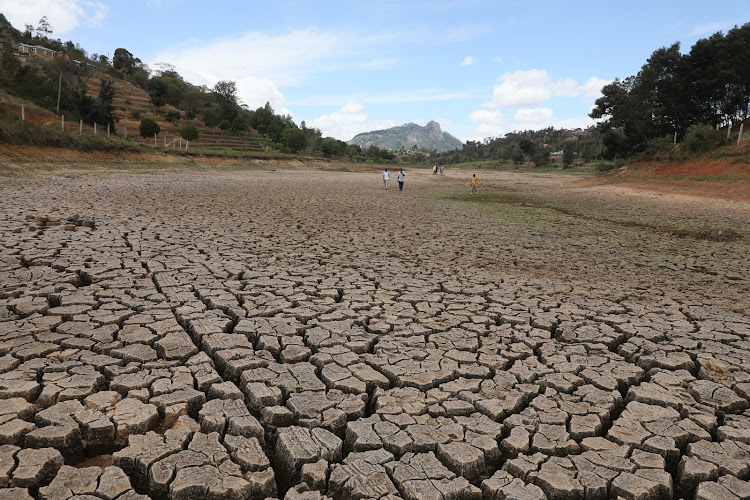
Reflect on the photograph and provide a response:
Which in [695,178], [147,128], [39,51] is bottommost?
[695,178]

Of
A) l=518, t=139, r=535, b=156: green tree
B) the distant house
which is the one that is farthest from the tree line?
the distant house

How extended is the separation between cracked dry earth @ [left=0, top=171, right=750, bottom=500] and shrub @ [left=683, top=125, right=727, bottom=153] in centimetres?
2349

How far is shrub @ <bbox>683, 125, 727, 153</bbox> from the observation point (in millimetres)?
25475

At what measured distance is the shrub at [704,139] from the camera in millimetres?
25475

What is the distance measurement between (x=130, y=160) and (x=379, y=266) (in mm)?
23053

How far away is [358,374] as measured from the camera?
3.10 meters

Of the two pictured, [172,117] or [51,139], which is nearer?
[51,139]

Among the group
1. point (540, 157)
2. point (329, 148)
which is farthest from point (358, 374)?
point (540, 157)

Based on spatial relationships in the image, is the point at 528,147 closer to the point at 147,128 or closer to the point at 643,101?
the point at 643,101

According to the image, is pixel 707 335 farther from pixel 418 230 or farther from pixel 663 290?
pixel 418 230

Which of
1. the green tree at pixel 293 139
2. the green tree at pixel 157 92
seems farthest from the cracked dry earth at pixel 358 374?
the green tree at pixel 157 92

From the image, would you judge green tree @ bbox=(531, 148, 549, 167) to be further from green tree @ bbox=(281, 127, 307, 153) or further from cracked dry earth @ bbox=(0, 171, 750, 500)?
cracked dry earth @ bbox=(0, 171, 750, 500)

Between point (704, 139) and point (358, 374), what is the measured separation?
29.8 metres

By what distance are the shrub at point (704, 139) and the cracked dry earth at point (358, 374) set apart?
77.1 feet
